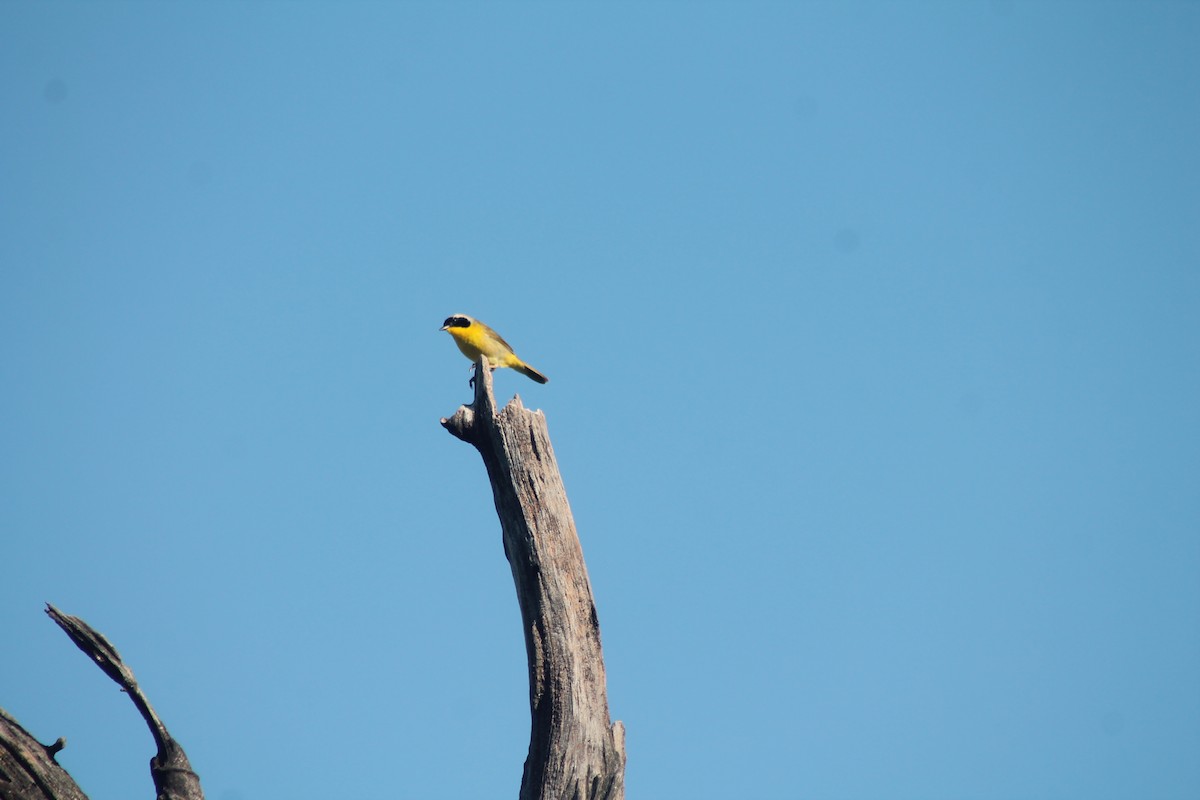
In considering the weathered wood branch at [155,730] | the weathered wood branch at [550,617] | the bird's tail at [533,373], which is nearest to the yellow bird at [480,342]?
the bird's tail at [533,373]

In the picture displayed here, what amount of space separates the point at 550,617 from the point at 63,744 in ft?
10.2

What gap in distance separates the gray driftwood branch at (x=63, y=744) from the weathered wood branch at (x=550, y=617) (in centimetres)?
223

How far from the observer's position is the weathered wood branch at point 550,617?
7246 mm

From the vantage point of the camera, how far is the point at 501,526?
25.6 ft

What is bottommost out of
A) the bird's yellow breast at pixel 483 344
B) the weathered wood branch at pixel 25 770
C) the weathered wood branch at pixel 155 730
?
the weathered wood branch at pixel 25 770

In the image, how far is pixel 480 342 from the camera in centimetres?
1279

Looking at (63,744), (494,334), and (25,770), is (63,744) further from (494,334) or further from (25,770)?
(494,334)

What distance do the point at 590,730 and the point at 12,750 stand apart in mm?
3533

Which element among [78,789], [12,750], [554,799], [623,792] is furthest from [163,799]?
[623,792]

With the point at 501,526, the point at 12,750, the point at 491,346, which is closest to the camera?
the point at 12,750

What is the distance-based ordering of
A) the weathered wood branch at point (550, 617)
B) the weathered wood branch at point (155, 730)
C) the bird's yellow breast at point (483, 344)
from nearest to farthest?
1. the weathered wood branch at point (155, 730)
2. the weathered wood branch at point (550, 617)
3. the bird's yellow breast at point (483, 344)

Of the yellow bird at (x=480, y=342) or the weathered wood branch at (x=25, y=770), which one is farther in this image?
the yellow bird at (x=480, y=342)

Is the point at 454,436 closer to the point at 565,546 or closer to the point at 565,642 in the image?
the point at 565,546

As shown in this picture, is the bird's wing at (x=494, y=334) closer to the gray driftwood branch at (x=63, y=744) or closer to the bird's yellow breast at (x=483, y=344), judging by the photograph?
the bird's yellow breast at (x=483, y=344)
